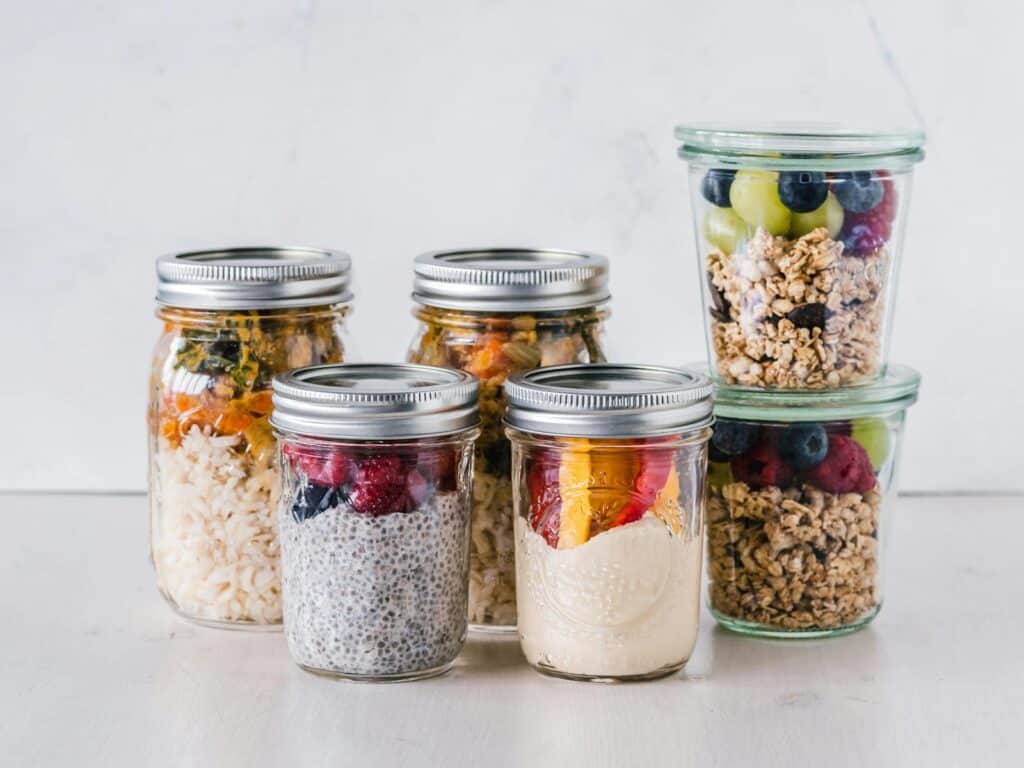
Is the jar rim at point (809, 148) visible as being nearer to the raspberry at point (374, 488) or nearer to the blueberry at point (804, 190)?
the blueberry at point (804, 190)

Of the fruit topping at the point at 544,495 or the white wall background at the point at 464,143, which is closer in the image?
the fruit topping at the point at 544,495

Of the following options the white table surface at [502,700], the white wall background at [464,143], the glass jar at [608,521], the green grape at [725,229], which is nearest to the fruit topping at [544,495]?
the glass jar at [608,521]

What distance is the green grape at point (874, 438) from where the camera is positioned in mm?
1227

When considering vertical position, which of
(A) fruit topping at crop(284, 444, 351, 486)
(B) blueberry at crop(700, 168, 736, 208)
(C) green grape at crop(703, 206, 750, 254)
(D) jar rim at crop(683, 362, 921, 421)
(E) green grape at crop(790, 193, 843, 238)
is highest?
(B) blueberry at crop(700, 168, 736, 208)

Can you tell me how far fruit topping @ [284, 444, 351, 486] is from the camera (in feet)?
3.62

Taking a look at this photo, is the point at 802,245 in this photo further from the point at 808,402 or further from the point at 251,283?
the point at 251,283

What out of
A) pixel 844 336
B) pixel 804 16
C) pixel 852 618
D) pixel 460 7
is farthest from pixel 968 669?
pixel 460 7

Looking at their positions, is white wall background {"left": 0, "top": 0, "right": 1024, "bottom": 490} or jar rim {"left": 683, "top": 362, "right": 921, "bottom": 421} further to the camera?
white wall background {"left": 0, "top": 0, "right": 1024, "bottom": 490}

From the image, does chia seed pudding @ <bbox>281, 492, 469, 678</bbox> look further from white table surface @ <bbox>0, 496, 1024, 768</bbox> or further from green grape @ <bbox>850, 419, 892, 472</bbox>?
green grape @ <bbox>850, 419, 892, 472</bbox>

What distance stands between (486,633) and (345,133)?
62cm

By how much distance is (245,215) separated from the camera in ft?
5.55

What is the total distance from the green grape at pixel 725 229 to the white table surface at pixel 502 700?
0.30 metres

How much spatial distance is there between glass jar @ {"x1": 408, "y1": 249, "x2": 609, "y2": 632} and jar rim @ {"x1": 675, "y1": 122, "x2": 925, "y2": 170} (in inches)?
4.9

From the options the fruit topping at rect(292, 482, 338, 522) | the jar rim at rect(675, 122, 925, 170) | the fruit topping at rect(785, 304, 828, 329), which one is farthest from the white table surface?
the jar rim at rect(675, 122, 925, 170)
